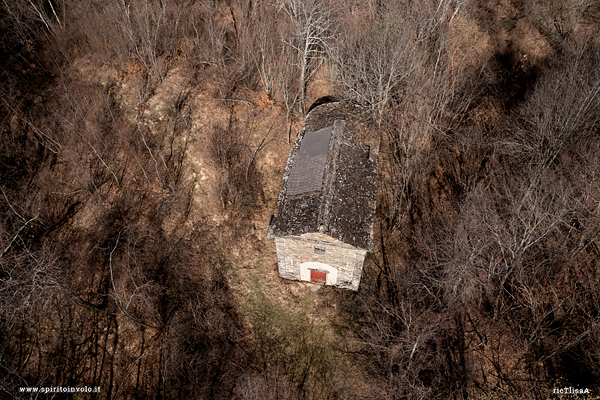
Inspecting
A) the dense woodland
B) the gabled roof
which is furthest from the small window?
the dense woodland

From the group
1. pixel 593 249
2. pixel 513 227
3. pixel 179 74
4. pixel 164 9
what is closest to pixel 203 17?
pixel 164 9

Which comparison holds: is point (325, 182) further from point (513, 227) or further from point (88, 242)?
point (88, 242)

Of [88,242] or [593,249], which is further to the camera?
[88,242]

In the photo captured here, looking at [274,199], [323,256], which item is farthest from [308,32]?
[323,256]

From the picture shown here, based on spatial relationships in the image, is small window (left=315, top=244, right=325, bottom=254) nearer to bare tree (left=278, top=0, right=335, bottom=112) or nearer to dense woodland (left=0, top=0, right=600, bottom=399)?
dense woodland (left=0, top=0, right=600, bottom=399)

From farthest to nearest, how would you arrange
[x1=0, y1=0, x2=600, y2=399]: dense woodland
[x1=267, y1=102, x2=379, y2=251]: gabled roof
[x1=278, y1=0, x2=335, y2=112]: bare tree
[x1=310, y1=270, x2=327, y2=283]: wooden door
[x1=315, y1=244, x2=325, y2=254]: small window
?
[x1=278, y1=0, x2=335, y2=112]: bare tree, [x1=310, y1=270, x2=327, y2=283]: wooden door, [x1=315, y1=244, x2=325, y2=254]: small window, [x1=0, y1=0, x2=600, y2=399]: dense woodland, [x1=267, y1=102, x2=379, y2=251]: gabled roof
